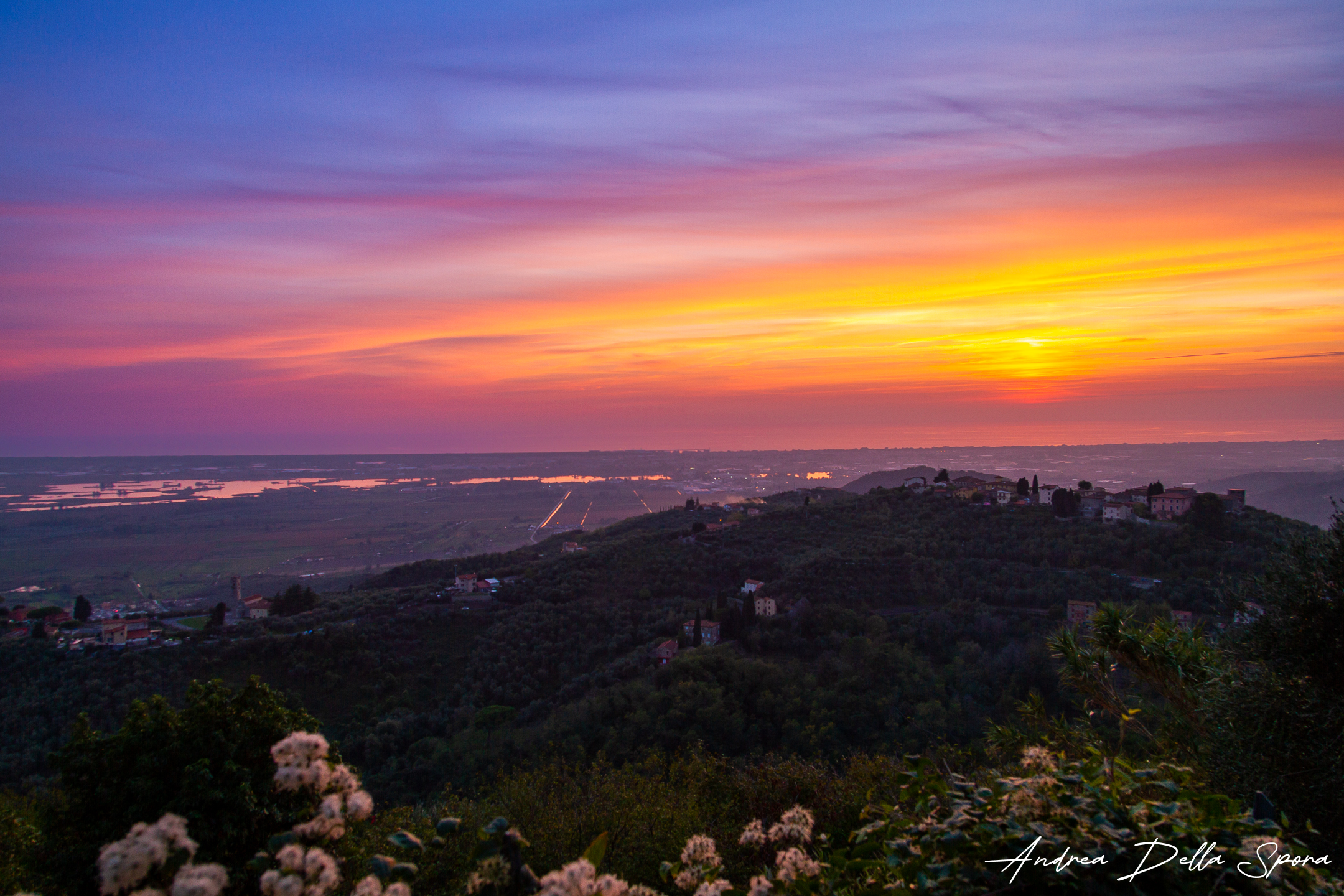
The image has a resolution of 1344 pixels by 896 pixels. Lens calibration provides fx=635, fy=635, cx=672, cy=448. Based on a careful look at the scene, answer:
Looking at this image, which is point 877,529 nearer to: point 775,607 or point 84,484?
point 775,607

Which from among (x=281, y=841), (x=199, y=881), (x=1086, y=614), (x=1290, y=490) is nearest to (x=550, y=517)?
(x=1086, y=614)

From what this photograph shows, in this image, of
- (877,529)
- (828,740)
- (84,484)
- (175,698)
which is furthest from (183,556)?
(84,484)

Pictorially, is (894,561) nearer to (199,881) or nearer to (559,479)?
(199,881)

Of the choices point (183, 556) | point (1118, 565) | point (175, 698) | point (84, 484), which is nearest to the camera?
point (175, 698)

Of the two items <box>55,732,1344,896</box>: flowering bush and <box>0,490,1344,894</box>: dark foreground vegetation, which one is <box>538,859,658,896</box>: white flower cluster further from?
<box>0,490,1344,894</box>: dark foreground vegetation

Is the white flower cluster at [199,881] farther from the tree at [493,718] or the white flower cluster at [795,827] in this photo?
the tree at [493,718]

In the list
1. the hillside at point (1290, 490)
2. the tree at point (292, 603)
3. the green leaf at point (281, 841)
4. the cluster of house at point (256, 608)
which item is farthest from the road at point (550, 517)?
the green leaf at point (281, 841)
